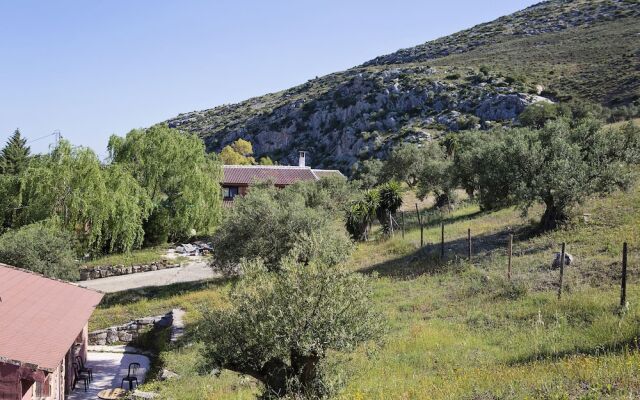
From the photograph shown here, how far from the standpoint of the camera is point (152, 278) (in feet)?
110

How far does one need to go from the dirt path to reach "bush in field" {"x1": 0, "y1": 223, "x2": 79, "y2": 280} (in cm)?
484

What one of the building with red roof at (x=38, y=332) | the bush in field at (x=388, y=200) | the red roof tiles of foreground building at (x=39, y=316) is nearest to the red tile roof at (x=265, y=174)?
the bush in field at (x=388, y=200)

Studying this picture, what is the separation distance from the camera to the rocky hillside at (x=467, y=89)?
82375 mm

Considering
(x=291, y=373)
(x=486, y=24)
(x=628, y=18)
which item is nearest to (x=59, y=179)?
(x=291, y=373)

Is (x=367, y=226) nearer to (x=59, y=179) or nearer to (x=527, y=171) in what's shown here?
(x=527, y=171)

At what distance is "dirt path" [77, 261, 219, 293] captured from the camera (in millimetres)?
31438

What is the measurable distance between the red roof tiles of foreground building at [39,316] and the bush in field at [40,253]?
247 inches

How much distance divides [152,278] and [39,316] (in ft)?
61.2

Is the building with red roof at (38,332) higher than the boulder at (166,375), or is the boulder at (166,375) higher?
the building with red roof at (38,332)

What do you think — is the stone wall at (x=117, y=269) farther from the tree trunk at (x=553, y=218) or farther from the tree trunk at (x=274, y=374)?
the tree trunk at (x=274, y=374)

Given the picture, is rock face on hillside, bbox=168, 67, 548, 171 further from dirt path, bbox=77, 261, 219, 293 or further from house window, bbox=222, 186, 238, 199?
dirt path, bbox=77, 261, 219, 293

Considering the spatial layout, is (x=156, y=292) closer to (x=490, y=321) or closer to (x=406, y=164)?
(x=490, y=321)

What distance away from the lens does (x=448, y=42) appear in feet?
475

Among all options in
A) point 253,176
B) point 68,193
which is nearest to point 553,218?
point 68,193
